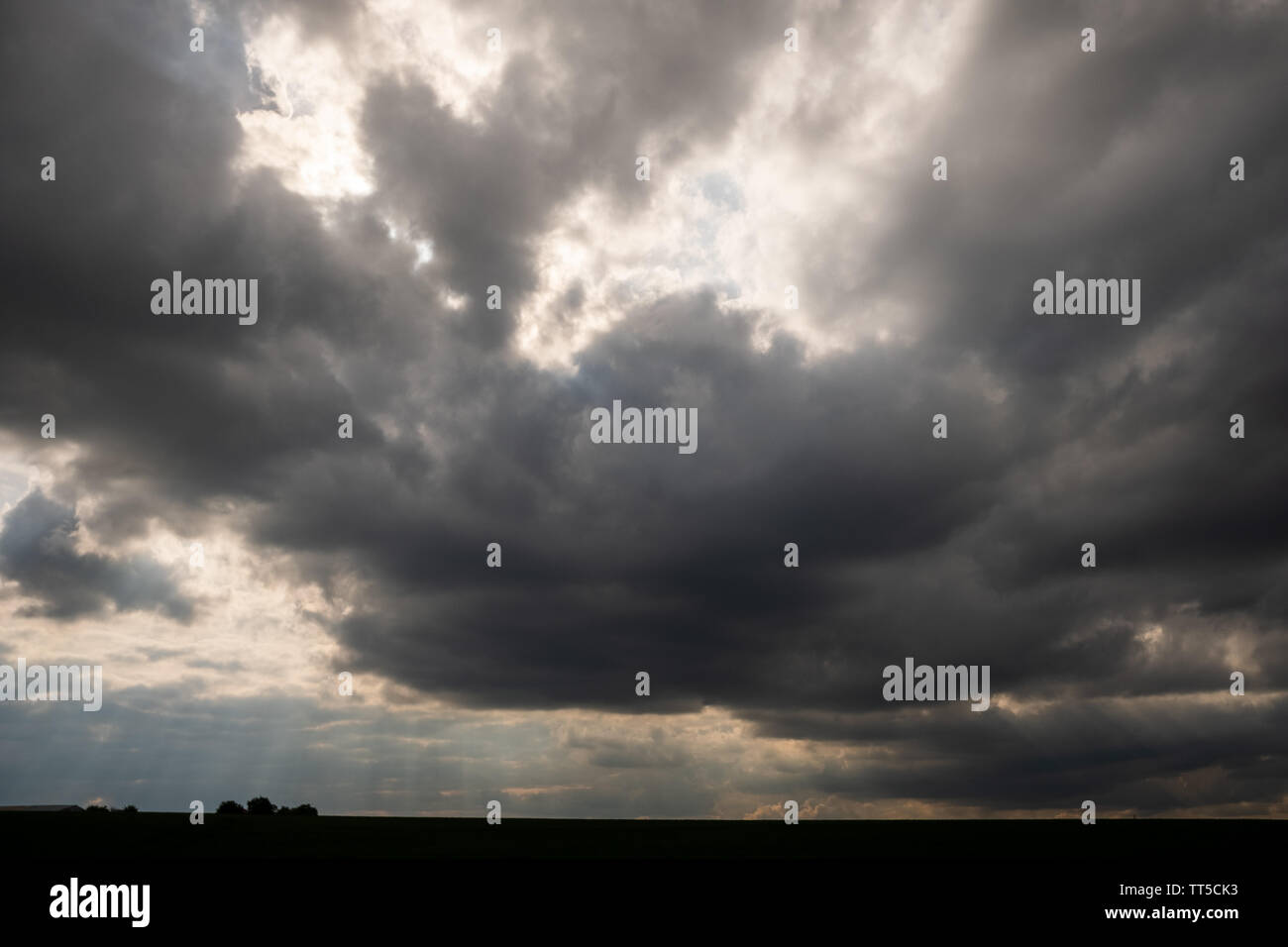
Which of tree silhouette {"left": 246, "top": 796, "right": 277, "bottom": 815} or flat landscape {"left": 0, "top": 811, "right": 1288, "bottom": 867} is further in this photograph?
tree silhouette {"left": 246, "top": 796, "right": 277, "bottom": 815}

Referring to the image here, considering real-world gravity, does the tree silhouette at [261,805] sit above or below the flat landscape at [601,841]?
below

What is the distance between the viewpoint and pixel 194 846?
71750mm

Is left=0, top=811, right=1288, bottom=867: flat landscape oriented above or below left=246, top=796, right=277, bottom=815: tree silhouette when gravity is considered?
above

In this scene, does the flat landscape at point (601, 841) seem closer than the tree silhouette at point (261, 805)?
Yes

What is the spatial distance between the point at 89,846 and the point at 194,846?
8.25m

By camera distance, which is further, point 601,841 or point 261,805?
point 261,805
